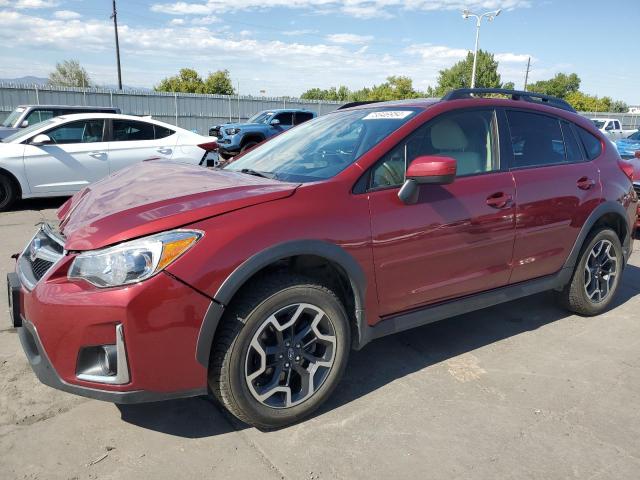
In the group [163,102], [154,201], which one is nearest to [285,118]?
[163,102]

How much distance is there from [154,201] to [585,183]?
10.1 feet

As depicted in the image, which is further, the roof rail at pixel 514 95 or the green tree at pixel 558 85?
the green tree at pixel 558 85

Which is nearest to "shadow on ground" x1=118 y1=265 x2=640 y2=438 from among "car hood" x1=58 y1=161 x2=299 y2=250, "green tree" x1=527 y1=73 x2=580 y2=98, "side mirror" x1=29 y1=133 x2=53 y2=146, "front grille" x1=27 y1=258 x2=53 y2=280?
"front grille" x1=27 y1=258 x2=53 y2=280

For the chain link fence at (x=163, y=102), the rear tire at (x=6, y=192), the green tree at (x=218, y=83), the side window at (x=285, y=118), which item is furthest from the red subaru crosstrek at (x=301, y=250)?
the green tree at (x=218, y=83)

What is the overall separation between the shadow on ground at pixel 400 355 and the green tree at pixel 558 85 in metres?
87.4

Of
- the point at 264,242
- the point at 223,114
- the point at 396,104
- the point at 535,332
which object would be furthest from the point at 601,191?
the point at 223,114

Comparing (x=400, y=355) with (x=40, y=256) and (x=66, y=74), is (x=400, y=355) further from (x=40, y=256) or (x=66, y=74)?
(x=66, y=74)

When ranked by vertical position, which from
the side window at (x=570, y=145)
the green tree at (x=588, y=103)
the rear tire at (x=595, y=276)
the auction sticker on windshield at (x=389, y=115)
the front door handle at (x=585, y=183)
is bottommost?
the rear tire at (x=595, y=276)

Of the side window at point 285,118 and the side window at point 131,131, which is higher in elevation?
the side window at point 285,118

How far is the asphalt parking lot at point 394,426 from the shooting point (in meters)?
2.29

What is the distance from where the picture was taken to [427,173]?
2660 millimetres

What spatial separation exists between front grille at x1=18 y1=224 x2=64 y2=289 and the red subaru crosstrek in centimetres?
1

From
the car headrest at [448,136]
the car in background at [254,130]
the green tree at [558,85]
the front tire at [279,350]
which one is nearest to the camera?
the front tire at [279,350]

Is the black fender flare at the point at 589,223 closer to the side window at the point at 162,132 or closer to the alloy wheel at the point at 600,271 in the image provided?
the alloy wheel at the point at 600,271
